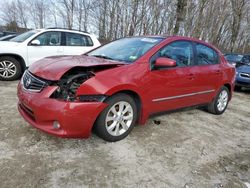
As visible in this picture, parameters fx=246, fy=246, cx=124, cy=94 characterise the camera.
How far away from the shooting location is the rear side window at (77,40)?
797 centimetres

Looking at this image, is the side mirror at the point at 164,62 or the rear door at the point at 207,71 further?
the rear door at the point at 207,71

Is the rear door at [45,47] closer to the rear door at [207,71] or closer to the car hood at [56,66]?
the car hood at [56,66]

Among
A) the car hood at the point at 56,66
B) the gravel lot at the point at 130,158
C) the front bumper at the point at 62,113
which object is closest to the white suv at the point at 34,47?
the gravel lot at the point at 130,158

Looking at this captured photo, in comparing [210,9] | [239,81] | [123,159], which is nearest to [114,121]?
[123,159]

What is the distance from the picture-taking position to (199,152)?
362 centimetres

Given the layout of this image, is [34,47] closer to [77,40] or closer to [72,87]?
[77,40]

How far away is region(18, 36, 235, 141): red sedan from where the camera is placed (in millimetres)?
3109

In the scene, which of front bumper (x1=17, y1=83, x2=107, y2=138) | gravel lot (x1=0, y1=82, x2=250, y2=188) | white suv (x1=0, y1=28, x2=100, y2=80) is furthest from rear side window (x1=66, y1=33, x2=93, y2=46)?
front bumper (x1=17, y1=83, x2=107, y2=138)

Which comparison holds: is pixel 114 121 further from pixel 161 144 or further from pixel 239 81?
pixel 239 81

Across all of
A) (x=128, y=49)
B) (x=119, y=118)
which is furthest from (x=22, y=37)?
(x=119, y=118)

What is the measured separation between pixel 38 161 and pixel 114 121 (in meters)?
1.14

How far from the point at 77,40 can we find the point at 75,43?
0.14m

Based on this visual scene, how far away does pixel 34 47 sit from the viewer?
725 centimetres

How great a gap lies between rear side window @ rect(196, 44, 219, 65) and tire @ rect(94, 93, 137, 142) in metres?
1.87
